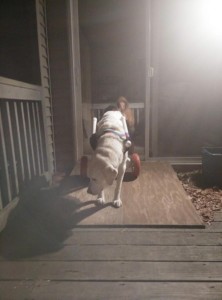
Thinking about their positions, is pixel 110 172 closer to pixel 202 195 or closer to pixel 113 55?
pixel 202 195

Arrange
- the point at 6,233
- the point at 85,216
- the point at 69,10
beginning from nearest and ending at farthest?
the point at 6,233 → the point at 85,216 → the point at 69,10

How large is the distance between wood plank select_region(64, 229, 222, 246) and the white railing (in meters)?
0.81

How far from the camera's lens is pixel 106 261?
1955 mm

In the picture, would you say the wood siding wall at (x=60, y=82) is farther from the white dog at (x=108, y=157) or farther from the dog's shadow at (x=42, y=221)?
the white dog at (x=108, y=157)

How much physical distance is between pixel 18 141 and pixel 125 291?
208 centimetres

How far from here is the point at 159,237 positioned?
227 cm

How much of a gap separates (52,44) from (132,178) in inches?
99.7

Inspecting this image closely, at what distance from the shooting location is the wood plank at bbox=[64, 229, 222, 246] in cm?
219

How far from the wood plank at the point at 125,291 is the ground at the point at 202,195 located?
1.08m

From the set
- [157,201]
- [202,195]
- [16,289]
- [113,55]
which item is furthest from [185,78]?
[16,289]

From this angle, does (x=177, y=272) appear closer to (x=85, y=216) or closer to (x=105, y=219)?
(x=105, y=219)

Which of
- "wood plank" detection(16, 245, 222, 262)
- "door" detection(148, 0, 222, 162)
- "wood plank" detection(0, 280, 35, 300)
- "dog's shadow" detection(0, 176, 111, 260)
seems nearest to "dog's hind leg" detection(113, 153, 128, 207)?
"dog's shadow" detection(0, 176, 111, 260)

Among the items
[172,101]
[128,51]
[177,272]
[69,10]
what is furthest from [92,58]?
[177,272]

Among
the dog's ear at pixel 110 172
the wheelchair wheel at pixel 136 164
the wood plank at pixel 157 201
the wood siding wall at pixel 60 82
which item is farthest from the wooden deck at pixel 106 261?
the wood siding wall at pixel 60 82
